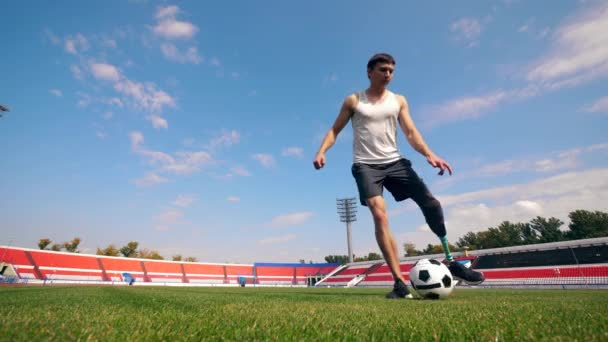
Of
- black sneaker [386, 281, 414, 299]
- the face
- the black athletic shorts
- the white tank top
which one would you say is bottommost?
black sneaker [386, 281, 414, 299]

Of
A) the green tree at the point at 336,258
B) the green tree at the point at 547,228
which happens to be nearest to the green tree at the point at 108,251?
the green tree at the point at 336,258

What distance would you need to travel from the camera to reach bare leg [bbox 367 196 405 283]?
12.6ft

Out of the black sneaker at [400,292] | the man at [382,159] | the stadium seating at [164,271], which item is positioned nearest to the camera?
the black sneaker at [400,292]

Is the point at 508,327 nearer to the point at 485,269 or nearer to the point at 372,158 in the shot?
the point at 372,158

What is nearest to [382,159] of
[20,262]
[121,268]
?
[20,262]

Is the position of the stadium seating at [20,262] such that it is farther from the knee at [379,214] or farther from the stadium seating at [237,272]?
the knee at [379,214]

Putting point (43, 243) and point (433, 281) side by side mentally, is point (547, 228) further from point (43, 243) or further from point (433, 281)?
point (43, 243)

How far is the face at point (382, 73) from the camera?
4113mm

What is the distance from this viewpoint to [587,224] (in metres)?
52.5

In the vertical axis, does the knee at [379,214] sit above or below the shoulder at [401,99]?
below

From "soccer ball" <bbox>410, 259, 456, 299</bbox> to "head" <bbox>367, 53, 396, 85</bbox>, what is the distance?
7.76 feet

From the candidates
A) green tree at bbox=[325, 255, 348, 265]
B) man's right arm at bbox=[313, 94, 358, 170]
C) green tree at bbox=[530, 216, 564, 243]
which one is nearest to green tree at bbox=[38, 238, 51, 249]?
green tree at bbox=[325, 255, 348, 265]

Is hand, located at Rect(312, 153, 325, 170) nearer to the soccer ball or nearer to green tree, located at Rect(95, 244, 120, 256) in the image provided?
the soccer ball

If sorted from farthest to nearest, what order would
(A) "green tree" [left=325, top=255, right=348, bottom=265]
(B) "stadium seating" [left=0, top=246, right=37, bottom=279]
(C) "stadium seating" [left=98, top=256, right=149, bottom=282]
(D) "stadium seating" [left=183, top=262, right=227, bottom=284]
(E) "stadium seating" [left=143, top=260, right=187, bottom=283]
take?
(A) "green tree" [left=325, top=255, right=348, bottom=265], (D) "stadium seating" [left=183, top=262, right=227, bottom=284], (E) "stadium seating" [left=143, top=260, right=187, bottom=283], (C) "stadium seating" [left=98, top=256, right=149, bottom=282], (B) "stadium seating" [left=0, top=246, right=37, bottom=279]
